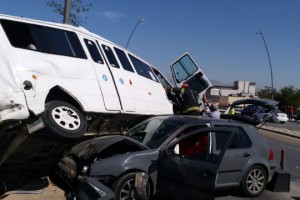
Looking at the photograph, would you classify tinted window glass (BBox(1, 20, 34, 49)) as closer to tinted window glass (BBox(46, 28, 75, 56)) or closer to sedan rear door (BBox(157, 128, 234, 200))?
tinted window glass (BBox(46, 28, 75, 56))

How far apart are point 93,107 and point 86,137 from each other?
0.85m

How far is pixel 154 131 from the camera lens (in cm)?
686

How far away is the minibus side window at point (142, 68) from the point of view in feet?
29.5

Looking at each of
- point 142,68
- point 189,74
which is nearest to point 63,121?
point 142,68

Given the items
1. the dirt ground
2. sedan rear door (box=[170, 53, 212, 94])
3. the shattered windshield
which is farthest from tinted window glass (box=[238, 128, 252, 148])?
sedan rear door (box=[170, 53, 212, 94])

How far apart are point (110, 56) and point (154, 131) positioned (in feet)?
6.22

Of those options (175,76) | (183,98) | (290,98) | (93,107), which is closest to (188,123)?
(93,107)

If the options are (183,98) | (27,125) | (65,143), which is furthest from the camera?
(183,98)

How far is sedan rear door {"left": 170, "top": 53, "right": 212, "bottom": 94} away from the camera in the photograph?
12766 mm

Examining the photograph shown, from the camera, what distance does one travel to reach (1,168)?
720cm

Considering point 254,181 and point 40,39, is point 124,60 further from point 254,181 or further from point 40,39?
point 254,181

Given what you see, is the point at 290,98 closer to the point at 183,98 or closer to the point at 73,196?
the point at 183,98

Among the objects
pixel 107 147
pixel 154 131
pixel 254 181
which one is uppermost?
pixel 154 131

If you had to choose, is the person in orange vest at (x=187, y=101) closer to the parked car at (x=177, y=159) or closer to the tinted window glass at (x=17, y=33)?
the parked car at (x=177, y=159)
